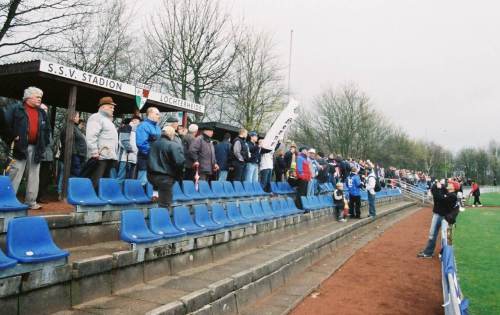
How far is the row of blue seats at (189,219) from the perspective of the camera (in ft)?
17.0


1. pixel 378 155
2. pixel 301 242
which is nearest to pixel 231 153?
pixel 301 242

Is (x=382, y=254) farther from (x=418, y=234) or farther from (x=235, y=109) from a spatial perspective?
(x=235, y=109)

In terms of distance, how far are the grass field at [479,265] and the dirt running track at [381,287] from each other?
0.53m

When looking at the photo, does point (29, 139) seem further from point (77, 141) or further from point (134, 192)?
point (77, 141)

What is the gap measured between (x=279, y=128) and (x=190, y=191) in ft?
15.0

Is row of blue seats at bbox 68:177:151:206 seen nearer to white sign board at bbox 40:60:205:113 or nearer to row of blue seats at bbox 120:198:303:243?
row of blue seats at bbox 120:198:303:243

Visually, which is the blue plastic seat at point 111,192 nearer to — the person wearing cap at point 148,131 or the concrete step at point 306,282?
the person wearing cap at point 148,131

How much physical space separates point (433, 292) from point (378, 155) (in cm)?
4487

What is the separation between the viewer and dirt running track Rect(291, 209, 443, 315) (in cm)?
640

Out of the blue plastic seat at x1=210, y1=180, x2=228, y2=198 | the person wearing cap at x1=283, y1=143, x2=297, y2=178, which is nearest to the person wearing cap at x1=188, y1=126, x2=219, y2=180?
the blue plastic seat at x1=210, y1=180, x2=228, y2=198

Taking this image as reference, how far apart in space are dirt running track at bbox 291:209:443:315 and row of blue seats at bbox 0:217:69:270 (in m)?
3.69

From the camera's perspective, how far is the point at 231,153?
1127 centimetres

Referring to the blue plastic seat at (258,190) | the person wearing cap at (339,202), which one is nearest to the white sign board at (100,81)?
the blue plastic seat at (258,190)

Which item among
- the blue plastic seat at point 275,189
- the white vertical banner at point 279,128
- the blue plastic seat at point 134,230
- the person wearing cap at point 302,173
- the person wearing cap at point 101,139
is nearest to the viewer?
the blue plastic seat at point 134,230
